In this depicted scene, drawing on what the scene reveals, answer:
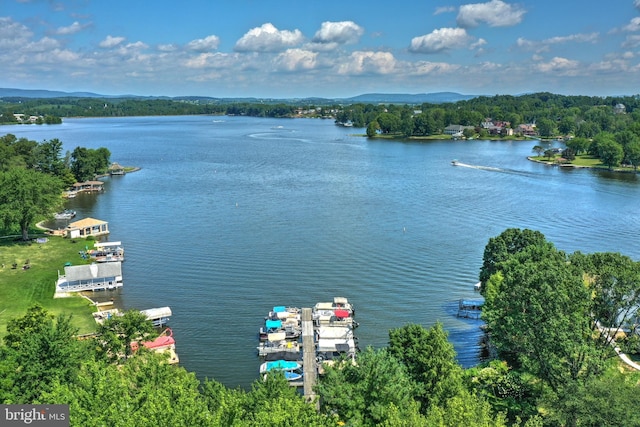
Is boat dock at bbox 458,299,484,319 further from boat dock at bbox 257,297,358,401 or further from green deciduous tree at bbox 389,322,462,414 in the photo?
green deciduous tree at bbox 389,322,462,414

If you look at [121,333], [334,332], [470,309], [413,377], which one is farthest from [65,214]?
[413,377]

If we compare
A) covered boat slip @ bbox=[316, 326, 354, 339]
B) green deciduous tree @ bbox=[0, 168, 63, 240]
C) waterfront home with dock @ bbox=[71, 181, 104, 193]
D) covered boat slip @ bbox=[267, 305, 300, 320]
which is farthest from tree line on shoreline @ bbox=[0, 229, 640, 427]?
waterfront home with dock @ bbox=[71, 181, 104, 193]

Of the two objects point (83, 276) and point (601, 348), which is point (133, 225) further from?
point (601, 348)

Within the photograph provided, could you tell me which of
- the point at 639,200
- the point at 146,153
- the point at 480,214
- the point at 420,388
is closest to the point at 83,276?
the point at 420,388

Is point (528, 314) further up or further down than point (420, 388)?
further up

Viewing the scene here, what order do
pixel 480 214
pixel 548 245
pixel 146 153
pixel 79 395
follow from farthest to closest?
pixel 146 153
pixel 480 214
pixel 548 245
pixel 79 395

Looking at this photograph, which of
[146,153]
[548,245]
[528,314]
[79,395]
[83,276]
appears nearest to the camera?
[79,395]

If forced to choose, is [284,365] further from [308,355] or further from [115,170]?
[115,170]
